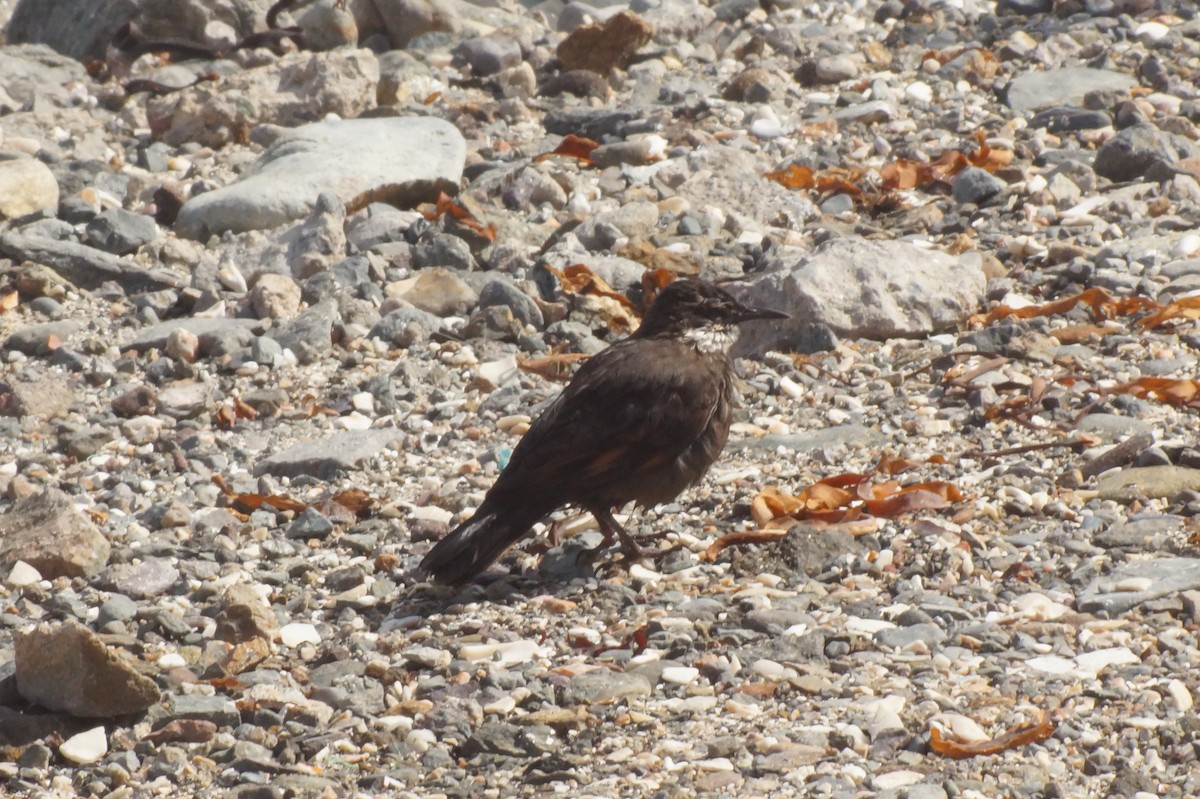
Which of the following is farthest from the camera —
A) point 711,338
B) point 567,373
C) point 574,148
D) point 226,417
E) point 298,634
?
point 574,148

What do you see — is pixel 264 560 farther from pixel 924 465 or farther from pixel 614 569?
pixel 924 465

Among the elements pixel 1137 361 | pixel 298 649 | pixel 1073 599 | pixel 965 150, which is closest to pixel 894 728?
pixel 1073 599

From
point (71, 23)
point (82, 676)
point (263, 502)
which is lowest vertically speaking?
point (71, 23)

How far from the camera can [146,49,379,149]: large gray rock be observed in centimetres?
1062

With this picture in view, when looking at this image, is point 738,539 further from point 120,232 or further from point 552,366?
point 120,232

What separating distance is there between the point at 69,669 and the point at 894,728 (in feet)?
8.15

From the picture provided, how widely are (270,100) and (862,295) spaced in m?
4.70

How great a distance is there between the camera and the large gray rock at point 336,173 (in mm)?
9211

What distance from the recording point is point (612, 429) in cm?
629

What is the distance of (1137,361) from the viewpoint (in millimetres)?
7520

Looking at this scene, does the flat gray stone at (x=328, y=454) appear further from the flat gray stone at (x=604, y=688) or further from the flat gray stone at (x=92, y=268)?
→ the flat gray stone at (x=604, y=688)

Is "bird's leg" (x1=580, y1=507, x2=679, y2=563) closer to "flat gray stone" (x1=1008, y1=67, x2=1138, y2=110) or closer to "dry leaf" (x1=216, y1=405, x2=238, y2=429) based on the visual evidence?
"dry leaf" (x1=216, y1=405, x2=238, y2=429)

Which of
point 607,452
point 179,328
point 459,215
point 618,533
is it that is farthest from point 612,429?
point 459,215

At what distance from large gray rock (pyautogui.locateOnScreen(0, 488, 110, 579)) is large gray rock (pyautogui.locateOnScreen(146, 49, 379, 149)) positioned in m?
4.76
